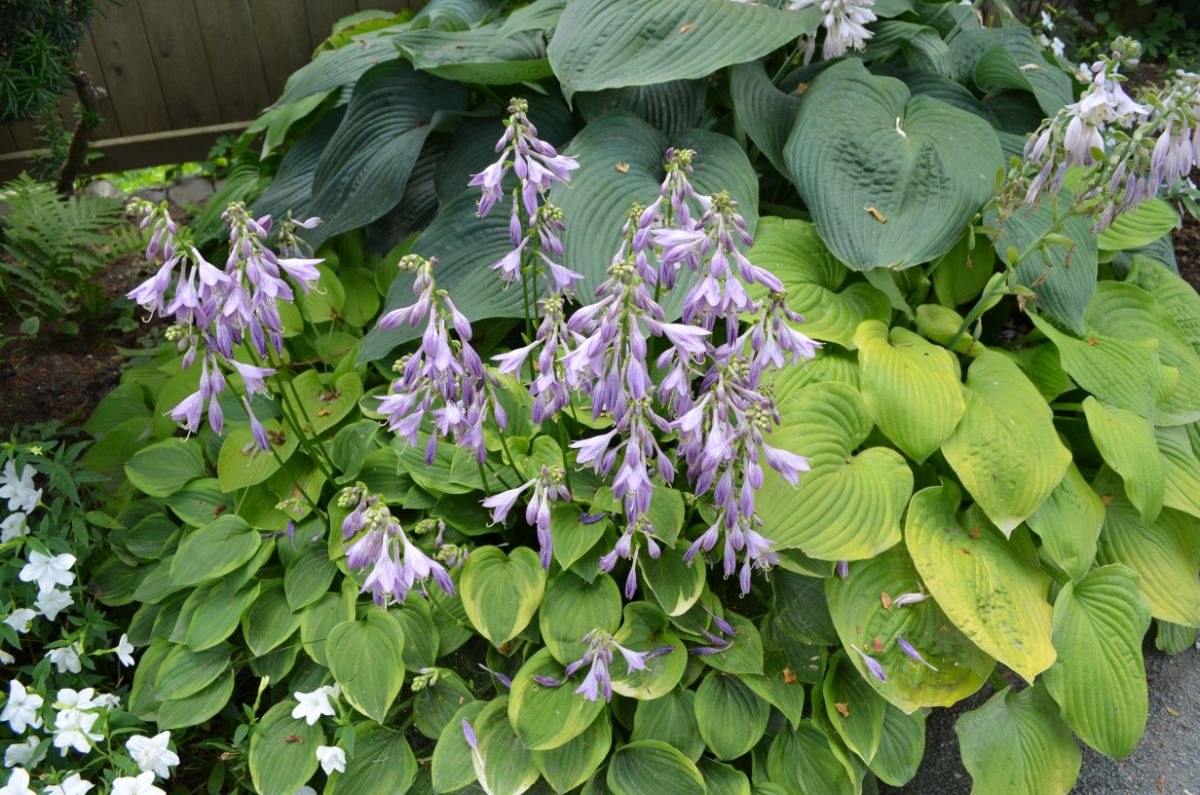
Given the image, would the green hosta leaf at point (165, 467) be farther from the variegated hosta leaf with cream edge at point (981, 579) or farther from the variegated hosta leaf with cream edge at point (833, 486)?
the variegated hosta leaf with cream edge at point (981, 579)

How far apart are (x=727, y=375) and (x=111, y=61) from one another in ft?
15.3

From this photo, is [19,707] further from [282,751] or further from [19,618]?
[282,751]

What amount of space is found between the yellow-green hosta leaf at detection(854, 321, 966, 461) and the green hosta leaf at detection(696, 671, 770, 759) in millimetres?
749

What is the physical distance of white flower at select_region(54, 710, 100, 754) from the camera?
2.06 metres

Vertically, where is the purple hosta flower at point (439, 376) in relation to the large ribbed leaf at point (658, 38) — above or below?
below

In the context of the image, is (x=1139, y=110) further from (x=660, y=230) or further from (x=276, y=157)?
(x=276, y=157)

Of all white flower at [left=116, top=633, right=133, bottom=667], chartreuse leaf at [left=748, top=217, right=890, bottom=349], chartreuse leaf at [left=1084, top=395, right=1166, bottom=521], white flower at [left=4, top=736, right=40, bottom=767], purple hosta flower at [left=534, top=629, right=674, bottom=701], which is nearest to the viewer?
purple hosta flower at [left=534, top=629, right=674, bottom=701]

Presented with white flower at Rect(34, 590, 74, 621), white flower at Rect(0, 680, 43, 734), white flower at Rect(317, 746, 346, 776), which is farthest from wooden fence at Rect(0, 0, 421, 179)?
white flower at Rect(317, 746, 346, 776)

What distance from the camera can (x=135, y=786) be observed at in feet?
6.59

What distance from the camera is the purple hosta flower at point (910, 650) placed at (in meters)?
2.27

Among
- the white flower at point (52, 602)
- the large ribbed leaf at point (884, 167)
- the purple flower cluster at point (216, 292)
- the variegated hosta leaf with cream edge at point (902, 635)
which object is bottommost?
the variegated hosta leaf with cream edge at point (902, 635)

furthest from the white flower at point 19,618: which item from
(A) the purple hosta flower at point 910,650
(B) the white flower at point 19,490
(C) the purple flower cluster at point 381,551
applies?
(A) the purple hosta flower at point 910,650

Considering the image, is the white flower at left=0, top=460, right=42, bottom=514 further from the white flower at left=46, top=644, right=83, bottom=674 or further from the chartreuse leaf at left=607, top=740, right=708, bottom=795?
the chartreuse leaf at left=607, top=740, right=708, bottom=795

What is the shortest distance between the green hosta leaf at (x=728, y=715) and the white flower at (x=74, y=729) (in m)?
1.39
